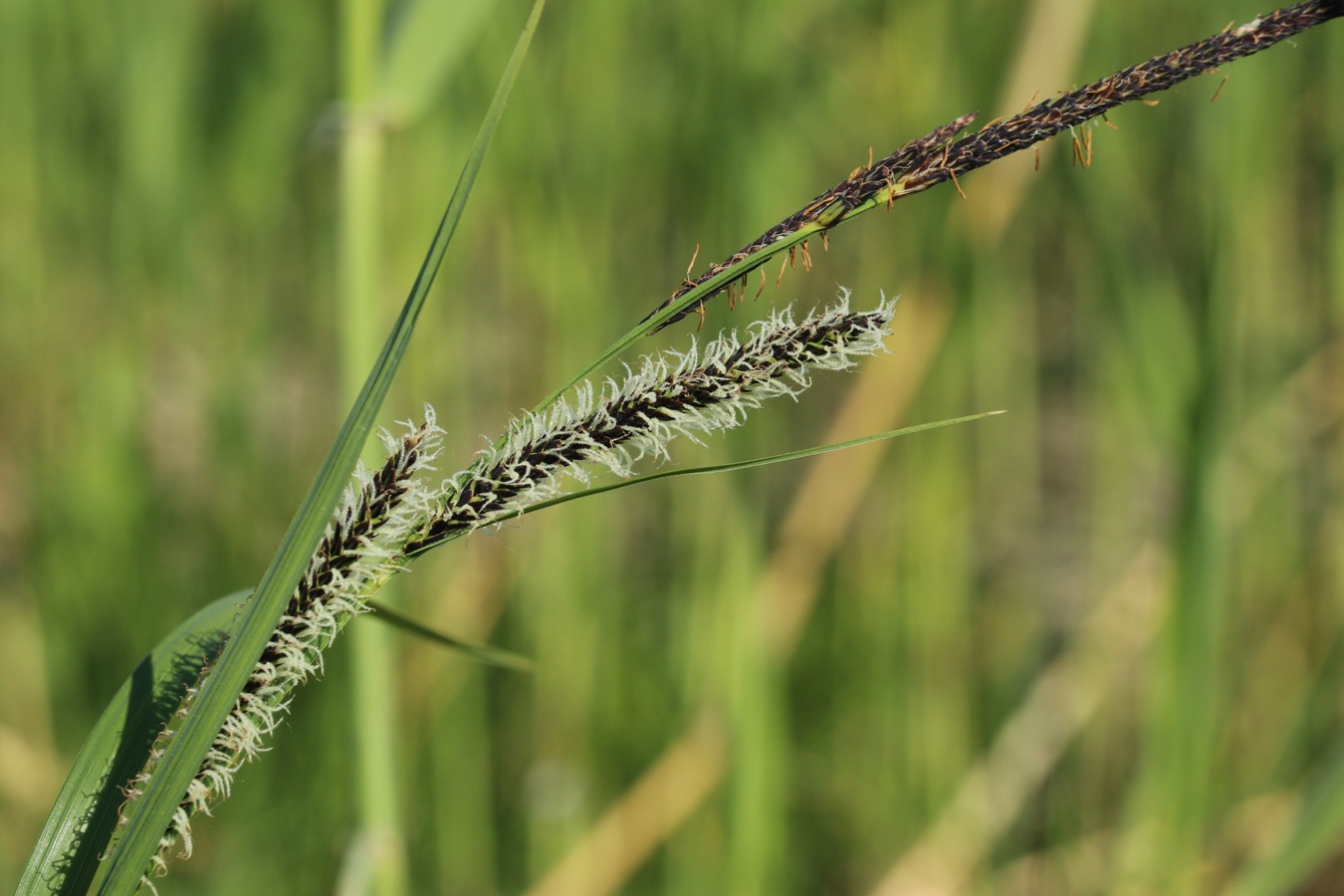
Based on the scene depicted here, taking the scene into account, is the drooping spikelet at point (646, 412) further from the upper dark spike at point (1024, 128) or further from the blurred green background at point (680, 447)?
the blurred green background at point (680, 447)

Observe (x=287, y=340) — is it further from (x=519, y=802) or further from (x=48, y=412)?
(x=519, y=802)

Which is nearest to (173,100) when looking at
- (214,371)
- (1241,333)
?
(214,371)

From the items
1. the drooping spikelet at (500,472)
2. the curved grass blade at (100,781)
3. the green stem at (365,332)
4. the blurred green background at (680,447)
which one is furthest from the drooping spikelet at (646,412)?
the blurred green background at (680,447)

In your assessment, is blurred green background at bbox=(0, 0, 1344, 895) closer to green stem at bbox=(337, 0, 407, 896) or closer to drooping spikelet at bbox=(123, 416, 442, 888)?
green stem at bbox=(337, 0, 407, 896)

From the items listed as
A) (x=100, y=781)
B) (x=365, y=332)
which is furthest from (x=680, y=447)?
(x=100, y=781)

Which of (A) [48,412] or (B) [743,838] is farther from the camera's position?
(A) [48,412]

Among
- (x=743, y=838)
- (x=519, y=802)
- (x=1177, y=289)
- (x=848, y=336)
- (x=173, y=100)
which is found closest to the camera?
(x=848, y=336)
